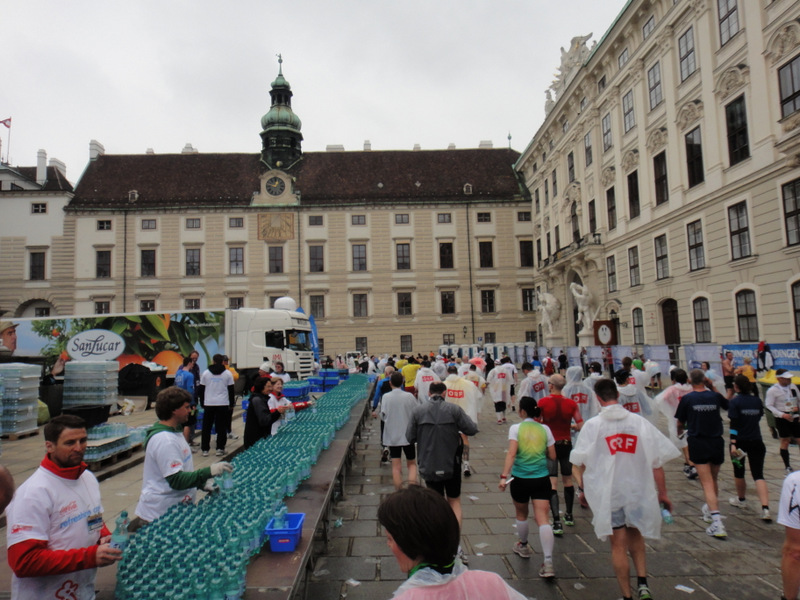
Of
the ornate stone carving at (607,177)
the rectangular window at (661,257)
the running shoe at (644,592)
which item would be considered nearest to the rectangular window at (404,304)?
the ornate stone carving at (607,177)

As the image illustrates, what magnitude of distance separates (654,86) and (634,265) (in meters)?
9.29

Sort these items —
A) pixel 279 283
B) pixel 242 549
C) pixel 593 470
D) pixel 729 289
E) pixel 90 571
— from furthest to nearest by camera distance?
pixel 279 283
pixel 729 289
pixel 593 470
pixel 242 549
pixel 90 571

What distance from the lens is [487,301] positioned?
1866 inches

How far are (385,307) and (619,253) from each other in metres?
21.9

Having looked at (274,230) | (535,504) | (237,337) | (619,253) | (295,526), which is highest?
(274,230)

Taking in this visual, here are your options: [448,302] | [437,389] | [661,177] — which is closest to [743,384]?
[437,389]

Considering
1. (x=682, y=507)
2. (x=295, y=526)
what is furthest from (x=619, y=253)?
(x=295, y=526)

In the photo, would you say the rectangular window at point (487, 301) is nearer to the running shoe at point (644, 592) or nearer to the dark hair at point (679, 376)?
the dark hair at point (679, 376)

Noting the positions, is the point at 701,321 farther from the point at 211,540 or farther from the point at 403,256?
the point at 403,256

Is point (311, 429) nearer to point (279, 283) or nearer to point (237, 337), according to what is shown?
point (237, 337)

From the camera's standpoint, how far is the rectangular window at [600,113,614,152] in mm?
30980

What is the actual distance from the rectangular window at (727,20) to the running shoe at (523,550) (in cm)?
2248

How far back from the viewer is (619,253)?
98.5ft

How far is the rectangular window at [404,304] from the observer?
4666cm
